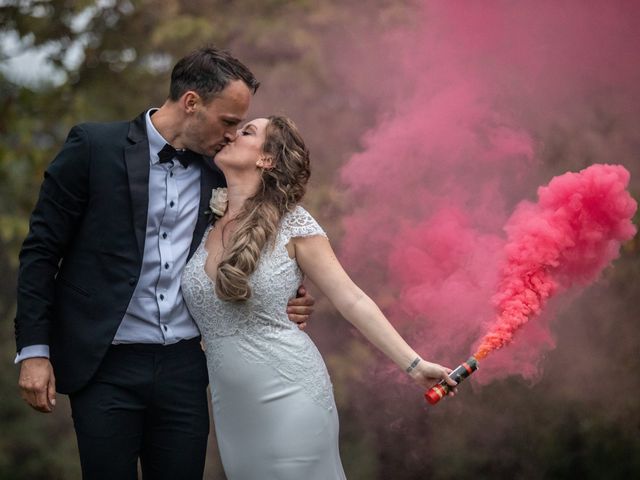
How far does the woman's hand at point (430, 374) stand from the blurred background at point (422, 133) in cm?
121

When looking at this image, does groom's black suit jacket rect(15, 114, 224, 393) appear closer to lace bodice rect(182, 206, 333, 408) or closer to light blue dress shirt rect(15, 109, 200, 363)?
light blue dress shirt rect(15, 109, 200, 363)

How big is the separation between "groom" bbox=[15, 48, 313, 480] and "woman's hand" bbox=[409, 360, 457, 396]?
1.57ft

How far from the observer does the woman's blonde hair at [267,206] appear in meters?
3.22

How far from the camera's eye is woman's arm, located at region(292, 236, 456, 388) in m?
3.26

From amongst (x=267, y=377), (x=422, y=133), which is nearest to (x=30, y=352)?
(x=267, y=377)

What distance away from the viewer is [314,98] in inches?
223

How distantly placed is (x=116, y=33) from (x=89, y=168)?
10.7 ft

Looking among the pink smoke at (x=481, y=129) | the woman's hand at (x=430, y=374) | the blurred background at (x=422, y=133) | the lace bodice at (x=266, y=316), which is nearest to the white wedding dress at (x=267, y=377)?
the lace bodice at (x=266, y=316)

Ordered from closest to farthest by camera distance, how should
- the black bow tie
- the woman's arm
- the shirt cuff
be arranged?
the shirt cuff < the woman's arm < the black bow tie

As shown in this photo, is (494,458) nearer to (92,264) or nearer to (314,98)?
(314,98)

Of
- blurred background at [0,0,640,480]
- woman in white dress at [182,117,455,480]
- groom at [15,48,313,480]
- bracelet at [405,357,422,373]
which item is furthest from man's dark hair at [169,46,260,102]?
blurred background at [0,0,640,480]

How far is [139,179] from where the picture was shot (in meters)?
3.28

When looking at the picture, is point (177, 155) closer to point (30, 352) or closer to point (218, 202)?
point (218, 202)

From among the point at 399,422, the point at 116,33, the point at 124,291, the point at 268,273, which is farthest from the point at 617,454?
the point at 116,33
